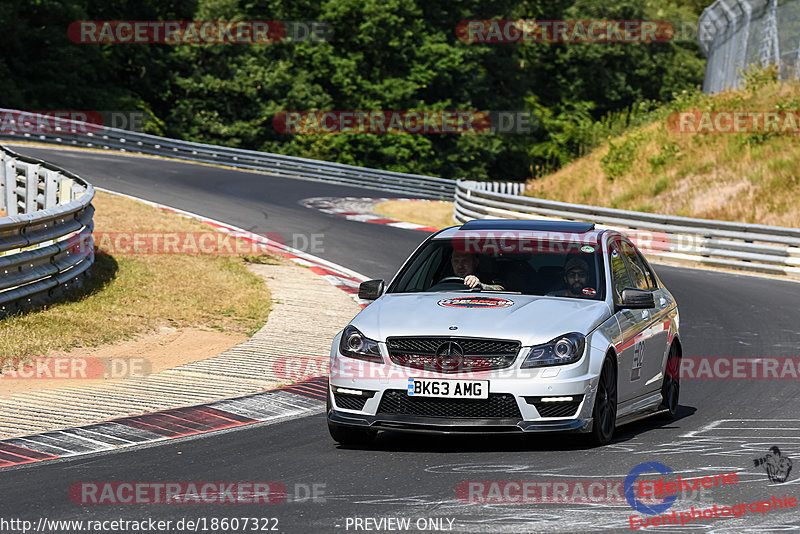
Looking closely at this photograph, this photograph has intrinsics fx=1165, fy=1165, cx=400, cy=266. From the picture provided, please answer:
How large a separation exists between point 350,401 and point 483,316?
108 cm

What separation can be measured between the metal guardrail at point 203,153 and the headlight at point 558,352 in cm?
3449

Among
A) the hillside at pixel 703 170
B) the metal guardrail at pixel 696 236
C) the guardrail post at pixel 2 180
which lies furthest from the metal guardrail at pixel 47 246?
the hillside at pixel 703 170

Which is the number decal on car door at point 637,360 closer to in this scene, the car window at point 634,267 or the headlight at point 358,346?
the car window at point 634,267

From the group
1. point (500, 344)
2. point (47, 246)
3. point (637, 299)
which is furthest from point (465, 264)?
point (47, 246)

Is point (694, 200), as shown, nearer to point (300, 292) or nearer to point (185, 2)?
point (300, 292)

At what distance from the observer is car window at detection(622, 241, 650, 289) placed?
31.6ft

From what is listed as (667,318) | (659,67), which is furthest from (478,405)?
(659,67)

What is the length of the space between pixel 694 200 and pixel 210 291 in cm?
1758

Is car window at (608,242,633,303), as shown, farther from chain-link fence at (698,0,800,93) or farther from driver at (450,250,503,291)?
chain-link fence at (698,0,800,93)

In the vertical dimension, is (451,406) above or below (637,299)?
below

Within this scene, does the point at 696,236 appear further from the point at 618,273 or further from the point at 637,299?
the point at 637,299

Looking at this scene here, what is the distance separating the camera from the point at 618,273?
361 inches

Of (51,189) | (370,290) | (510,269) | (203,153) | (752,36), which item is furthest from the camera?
(203,153)

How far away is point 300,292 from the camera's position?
1744 centimetres
